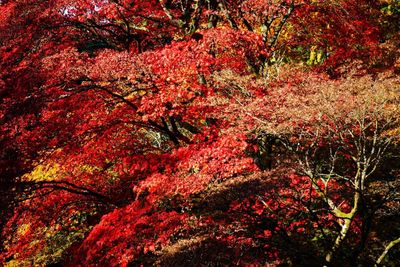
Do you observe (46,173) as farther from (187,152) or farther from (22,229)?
(187,152)

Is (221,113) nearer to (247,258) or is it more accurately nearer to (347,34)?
(247,258)

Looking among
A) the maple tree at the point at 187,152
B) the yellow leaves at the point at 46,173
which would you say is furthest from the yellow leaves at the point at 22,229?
the yellow leaves at the point at 46,173

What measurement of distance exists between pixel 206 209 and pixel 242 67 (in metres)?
5.84

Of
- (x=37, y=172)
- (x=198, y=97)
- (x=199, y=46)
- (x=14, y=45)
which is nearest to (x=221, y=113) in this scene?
(x=198, y=97)

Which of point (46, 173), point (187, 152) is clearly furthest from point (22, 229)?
point (187, 152)

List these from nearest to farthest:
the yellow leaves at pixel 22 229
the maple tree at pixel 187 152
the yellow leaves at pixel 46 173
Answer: the maple tree at pixel 187 152 → the yellow leaves at pixel 22 229 → the yellow leaves at pixel 46 173

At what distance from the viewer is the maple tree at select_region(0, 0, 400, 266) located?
8.67 metres

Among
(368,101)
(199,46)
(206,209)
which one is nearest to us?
(368,101)

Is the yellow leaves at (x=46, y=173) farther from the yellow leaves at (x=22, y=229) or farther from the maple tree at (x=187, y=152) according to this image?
the yellow leaves at (x=22, y=229)

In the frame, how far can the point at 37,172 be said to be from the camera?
14.2m

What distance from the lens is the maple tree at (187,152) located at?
8.67 metres

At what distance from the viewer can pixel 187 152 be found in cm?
998

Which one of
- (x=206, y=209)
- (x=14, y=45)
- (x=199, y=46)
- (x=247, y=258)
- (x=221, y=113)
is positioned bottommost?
(x=247, y=258)

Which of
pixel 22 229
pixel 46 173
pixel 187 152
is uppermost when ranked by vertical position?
pixel 187 152
